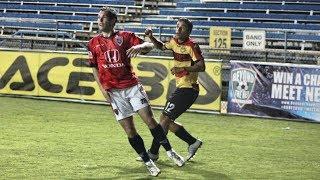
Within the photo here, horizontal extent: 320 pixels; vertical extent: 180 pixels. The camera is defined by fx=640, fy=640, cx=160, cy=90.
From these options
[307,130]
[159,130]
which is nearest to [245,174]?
[159,130]

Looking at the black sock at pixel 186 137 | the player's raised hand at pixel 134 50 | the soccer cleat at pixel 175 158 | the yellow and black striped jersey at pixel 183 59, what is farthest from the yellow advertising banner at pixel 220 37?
Result: the player's raised hand at pixel 134 50

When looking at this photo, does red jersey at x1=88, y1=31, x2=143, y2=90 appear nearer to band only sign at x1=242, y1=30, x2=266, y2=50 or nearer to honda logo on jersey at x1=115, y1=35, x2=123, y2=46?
honda logo on jersey at x1=115, y1=35, x2=123, y2=46

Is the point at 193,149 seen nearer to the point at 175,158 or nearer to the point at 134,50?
the point at 175,158

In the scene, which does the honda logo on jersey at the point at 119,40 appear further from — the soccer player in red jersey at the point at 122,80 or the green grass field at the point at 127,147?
the green grass field at the point at 127,147

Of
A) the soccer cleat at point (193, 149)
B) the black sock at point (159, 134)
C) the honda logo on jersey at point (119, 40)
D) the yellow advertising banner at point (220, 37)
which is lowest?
the soccer cleat at point (193, 149)

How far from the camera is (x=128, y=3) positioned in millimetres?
30266

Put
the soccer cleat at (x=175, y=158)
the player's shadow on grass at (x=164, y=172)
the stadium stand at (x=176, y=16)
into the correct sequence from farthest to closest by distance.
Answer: the stadium stand at (x=176, y=16) → the soccer cleat at (x=175, y=158) → the player's shadow on grass at (x=164, y=172)

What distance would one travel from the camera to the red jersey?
26.7ft

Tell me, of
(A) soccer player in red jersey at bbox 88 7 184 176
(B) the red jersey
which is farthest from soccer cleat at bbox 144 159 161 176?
(B) the red jersey

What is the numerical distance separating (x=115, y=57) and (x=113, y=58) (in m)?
0.03

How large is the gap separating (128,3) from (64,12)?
3.04 metres

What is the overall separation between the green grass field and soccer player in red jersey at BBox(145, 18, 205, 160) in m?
0.33

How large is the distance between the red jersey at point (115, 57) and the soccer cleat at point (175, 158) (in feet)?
3.72

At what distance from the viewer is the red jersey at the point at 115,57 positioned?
8.12 meters
